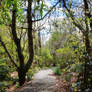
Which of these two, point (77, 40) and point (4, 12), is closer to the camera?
point (4, 12)

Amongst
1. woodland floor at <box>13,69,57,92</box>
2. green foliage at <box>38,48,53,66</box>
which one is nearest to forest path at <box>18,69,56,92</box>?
woodland floor at <box>13,69,57,92</box>

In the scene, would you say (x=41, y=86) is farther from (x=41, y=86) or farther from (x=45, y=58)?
(x=45, y=58)

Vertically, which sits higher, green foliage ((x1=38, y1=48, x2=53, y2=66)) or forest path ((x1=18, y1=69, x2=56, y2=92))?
forest path ((x1=18, y1=69, x2=56, y2=92))

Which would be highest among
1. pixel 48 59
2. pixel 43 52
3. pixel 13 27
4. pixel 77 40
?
pixel 13 27

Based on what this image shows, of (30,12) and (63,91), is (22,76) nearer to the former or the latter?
(63,91)

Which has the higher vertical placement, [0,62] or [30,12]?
[30,12]

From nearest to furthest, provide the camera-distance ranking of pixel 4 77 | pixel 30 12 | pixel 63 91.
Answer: pixel 63 91 → pixel 30 12 → pixel 4 77

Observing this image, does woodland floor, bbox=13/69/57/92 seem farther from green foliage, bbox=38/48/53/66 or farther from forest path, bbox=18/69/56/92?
green foliage, bbox=38/48/53/66

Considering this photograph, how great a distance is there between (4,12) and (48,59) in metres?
26.8

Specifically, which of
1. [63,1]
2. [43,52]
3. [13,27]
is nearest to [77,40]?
[63,1]

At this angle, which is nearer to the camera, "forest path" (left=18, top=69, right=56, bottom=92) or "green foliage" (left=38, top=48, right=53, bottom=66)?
"forest path" (left=18, top=69, right=56, bottom=92)

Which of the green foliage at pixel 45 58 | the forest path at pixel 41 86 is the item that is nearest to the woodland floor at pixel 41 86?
the forest path at pixel 41 86

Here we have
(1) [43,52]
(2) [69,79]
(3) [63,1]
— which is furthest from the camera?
(1) [43,52]

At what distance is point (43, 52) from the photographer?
93.2 feet
